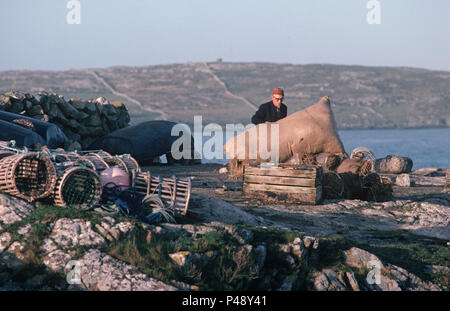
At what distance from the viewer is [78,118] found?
1653 centimetres

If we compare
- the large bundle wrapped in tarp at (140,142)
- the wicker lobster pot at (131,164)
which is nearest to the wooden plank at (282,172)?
the wicker lobster pot at (131,164)

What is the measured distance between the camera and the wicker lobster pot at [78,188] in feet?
20.3

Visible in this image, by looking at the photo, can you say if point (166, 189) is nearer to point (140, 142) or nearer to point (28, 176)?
Answer: point (28, 176)

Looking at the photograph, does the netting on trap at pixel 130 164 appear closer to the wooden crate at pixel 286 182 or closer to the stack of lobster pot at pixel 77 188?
the stack of lobster pot at pixel 77 188

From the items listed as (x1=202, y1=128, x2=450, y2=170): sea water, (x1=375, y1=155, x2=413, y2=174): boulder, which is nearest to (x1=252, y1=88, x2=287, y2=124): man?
(x1=375, y1=155, x2=413, y2=174): boulder

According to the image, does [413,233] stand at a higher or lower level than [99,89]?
lower

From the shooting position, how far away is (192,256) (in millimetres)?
5352

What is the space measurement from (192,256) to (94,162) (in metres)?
2.52

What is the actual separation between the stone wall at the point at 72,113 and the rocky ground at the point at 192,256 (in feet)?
27.9

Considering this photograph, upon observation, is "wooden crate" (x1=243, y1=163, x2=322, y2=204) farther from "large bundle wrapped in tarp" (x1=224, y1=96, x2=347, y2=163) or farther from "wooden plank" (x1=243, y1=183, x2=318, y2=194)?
"large bundle wrapped in tarp" (x1=224, y1=96, x2=347, y2=163)

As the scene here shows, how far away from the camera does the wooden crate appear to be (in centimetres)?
948
